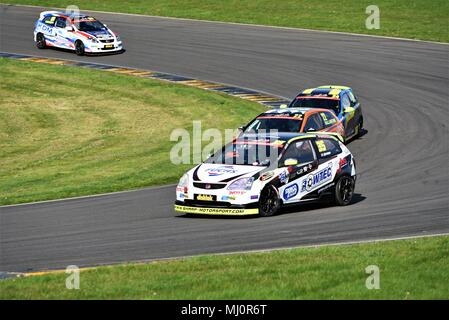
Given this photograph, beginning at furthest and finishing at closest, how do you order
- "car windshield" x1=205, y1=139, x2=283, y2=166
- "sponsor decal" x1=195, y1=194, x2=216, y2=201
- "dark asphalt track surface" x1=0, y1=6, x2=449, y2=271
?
"car windshield" x1=205, y1=139, x2=283, y2=166 → "sponsor decal" x1=195, y1=194, x2=216, y2=201 → "dark asphalt track surface" x1=0, y1=6, x2=449, y2=271

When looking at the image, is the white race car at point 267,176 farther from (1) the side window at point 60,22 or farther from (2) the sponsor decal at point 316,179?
(1) the side window at point 60,22

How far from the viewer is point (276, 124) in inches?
971

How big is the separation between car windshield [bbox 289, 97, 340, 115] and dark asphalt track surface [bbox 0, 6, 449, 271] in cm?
135

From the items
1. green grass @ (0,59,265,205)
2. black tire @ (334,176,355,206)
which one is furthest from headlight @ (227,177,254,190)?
green grass @ (0,59,265,205)

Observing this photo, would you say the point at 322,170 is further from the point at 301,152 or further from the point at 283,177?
the point at 283,177

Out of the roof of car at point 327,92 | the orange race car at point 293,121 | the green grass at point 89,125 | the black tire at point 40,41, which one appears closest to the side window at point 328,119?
the orange race car at point 293,121

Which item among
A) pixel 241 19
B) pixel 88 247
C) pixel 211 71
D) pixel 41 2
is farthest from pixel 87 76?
pixel 88 247

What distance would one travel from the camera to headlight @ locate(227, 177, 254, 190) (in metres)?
18.5

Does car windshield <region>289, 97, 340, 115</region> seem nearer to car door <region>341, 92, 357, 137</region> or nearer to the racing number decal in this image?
car door <region>341, 92, 357, 137</region>

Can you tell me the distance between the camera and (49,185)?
2383cm

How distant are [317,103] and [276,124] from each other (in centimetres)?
431

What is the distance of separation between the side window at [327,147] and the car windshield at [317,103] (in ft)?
24.9

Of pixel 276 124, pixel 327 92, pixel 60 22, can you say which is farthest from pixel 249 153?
pixel 60 22
